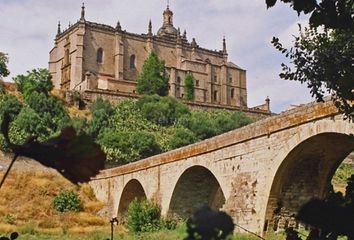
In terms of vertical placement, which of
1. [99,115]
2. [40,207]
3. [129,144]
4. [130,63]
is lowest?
[40,207]

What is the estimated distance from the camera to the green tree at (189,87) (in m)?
62.5

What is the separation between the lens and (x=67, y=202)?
100 feet

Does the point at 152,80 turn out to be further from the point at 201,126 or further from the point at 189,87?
the point at 201,126

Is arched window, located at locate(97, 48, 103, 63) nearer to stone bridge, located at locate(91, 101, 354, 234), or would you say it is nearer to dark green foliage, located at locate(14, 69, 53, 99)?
dark green foliage, located at locate(14, 69, 53, 99)

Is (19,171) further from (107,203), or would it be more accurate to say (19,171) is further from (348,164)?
(348,164)

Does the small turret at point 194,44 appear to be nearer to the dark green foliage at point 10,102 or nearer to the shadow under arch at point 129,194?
the dark green foliage at point 10,102

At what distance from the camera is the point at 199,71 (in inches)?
2687

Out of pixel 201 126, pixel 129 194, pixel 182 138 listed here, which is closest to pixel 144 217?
pixel 129 194

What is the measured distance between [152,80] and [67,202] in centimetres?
2907

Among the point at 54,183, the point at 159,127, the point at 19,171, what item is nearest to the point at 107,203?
the point at 54,183

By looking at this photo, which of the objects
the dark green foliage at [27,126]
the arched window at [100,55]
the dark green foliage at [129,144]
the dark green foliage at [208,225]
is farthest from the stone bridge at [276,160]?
the arched window at [100,55]

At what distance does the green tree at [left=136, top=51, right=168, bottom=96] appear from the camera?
57.8 meters

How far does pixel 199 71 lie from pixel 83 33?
1495 cm

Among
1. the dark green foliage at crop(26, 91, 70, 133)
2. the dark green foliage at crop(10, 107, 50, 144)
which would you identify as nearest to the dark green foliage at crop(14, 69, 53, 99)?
the dark green foliage at crop(26, 91, 70, 133)
